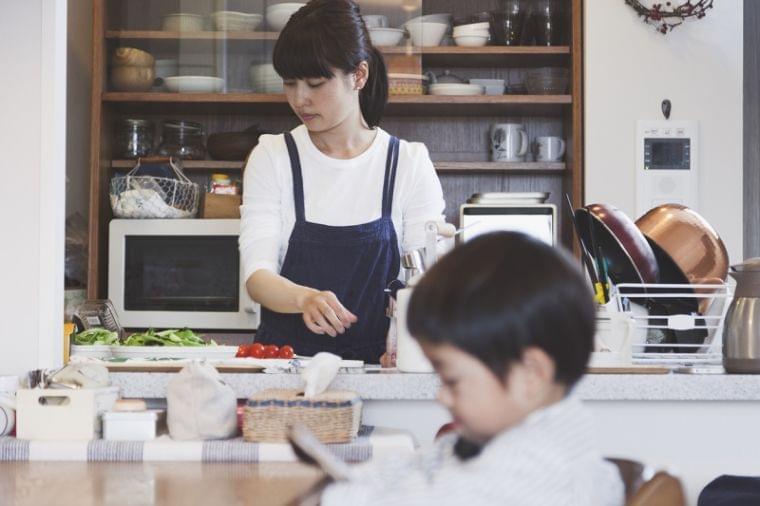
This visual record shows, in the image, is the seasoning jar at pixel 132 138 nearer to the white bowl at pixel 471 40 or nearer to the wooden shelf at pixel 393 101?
the wooden shelf at pixel 393 101

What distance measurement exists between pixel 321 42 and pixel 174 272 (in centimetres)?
185

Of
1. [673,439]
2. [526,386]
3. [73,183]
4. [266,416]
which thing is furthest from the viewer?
[73,183]

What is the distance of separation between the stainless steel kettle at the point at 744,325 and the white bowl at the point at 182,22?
2793mm

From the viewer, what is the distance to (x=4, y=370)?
175 cm

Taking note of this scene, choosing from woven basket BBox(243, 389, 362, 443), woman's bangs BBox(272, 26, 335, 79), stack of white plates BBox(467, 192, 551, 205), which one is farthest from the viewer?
stack of white plates BBox(467, 192, 551, 205)

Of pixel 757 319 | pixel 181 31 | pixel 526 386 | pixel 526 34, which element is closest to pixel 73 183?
pixel 181 31

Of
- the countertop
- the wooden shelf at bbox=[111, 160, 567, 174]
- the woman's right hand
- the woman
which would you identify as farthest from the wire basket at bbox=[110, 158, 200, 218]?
the countertop

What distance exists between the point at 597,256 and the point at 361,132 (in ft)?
1.96

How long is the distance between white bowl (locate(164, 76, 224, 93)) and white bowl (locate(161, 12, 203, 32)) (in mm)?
187

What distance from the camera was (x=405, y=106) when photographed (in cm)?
419

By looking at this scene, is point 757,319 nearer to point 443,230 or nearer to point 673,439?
point 673,439

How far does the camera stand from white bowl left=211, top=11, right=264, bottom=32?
4.15 meters

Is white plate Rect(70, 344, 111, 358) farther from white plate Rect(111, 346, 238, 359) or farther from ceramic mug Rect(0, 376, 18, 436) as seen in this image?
ceramic mug Rect(0, 376, 18, 436)

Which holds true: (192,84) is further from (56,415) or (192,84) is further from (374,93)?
(56,415)
